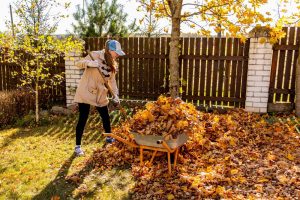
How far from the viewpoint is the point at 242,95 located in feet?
25.4

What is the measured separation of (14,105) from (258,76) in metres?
5.96

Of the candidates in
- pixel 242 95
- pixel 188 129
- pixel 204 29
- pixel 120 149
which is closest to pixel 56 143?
pixel 120 149

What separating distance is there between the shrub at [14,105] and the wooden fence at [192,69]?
6.79ft

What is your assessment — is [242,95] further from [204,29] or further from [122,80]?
[122,80]

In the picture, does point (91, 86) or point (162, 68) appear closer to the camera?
point (91, 86)

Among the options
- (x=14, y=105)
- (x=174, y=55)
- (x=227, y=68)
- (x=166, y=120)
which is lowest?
(x=14, y=105)

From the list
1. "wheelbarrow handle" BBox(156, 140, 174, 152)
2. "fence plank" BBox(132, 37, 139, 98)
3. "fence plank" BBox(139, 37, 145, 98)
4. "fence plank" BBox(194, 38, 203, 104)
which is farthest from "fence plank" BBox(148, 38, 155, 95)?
"wheelbarrow handle" BBox(156, 140, 174, 152)

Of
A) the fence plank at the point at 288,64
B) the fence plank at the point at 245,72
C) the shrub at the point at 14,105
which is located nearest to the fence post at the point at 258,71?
the fence plank at the point at 245,72

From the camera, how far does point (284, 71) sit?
294 inches

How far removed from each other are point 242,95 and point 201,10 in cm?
234

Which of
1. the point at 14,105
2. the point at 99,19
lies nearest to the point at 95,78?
the point at 14,105

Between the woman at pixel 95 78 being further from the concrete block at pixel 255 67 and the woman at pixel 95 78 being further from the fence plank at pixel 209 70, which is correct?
the concrete block at pixel 255 67

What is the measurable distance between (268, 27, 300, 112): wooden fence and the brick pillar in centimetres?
480

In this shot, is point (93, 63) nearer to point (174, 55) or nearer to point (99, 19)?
point (174, 55)
